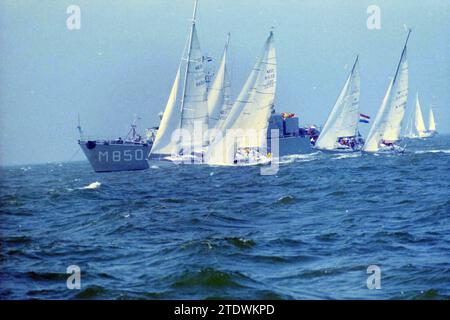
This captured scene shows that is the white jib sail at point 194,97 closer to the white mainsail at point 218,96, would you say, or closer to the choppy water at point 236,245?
the white mainsail at point 218,96

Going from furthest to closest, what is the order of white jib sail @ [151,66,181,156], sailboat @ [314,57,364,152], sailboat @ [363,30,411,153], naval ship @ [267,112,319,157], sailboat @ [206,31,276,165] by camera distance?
naval ship @ [267,112,319,157], sailboat @ [314,57,364,152], sailboat @ [363,30,411,153], white jib sail @ [151,66,181,156], sailboat @ [206,31,276,165]

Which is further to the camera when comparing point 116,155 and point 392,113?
point 116,155

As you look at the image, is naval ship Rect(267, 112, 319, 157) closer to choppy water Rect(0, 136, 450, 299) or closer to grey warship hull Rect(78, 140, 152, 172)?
grey warship hull Rect(78, 140, 152, 172)

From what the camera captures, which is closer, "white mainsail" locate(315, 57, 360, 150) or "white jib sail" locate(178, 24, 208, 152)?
"white jib sail" locate(178, 24, 208, 152)

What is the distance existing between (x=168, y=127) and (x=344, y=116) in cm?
2441

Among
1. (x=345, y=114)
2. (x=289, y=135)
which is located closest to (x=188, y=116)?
(x=345, y=114)

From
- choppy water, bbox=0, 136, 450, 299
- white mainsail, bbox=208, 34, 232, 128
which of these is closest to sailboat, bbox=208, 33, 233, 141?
white mainsail, bbox=208, 34, 232, 128

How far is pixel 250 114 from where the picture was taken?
6481 cm

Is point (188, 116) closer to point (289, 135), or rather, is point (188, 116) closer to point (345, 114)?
point (345, 114)

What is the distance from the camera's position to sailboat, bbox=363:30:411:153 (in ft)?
238

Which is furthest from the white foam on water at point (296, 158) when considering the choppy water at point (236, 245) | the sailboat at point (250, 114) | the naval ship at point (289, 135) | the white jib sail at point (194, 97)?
the choppy water at point (236, 245)

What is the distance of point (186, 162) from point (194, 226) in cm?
4680

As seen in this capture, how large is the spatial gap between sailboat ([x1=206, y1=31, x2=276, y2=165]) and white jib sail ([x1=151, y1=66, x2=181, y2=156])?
5.90 m

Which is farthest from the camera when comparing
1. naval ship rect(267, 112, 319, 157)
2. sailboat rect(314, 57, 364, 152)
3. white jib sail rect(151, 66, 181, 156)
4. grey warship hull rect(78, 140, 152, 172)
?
naval ship rect(267, 112, 319, 157)
